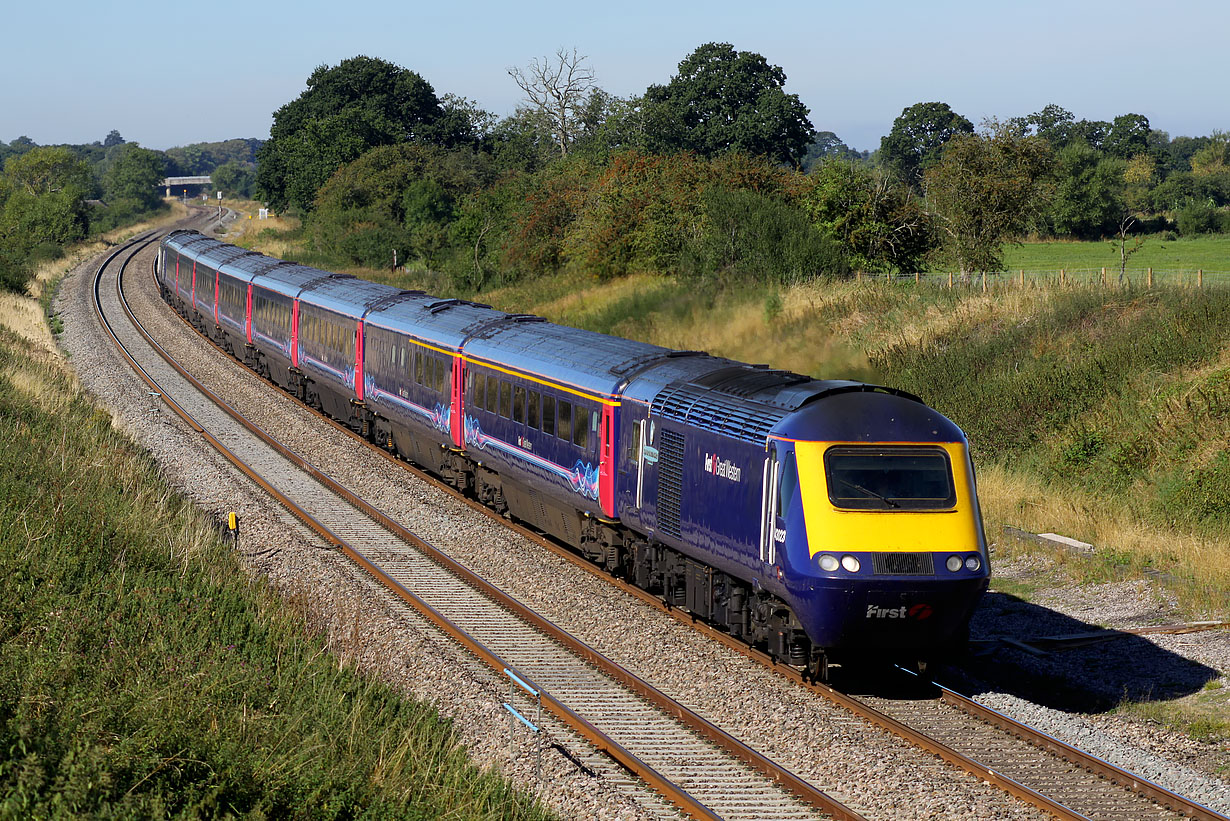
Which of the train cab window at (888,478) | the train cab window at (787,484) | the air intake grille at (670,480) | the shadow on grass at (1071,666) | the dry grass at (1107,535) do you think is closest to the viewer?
the train cab window at (888,478)

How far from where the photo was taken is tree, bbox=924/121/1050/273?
34.3 m

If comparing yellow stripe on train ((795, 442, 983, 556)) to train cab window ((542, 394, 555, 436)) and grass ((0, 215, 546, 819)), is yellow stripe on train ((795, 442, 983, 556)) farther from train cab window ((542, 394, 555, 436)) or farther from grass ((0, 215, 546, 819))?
train cab window ((542, 394, 555, 436))

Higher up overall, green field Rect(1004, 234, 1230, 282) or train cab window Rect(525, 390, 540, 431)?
green field Rect(1004, 234, 1230, 282)

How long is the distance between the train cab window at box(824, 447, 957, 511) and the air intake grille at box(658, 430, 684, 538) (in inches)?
110

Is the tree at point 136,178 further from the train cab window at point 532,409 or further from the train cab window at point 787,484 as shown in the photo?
A: the train cab window at point 787,484

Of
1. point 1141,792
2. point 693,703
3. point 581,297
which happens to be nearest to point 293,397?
point 581,297

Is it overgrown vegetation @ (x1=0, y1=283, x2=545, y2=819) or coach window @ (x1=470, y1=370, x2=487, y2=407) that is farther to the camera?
coach window @ (x1=470, y1=370, x2=487, y2=407)

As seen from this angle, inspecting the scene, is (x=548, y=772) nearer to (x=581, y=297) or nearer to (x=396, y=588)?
(x=396, y=588)

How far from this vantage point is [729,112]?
87625 mm

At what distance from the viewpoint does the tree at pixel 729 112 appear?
84812mm

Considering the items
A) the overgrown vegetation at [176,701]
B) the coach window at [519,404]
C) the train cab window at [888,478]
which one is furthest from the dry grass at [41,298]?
the train cab window at [888,478]

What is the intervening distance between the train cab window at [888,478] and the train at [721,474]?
0.01 meters

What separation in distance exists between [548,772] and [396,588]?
6.57m

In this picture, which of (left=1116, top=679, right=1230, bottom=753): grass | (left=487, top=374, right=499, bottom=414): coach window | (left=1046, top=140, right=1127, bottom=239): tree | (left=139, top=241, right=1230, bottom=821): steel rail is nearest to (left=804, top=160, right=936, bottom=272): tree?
(left=487, top=374, right=499, bottom=414): coach window
